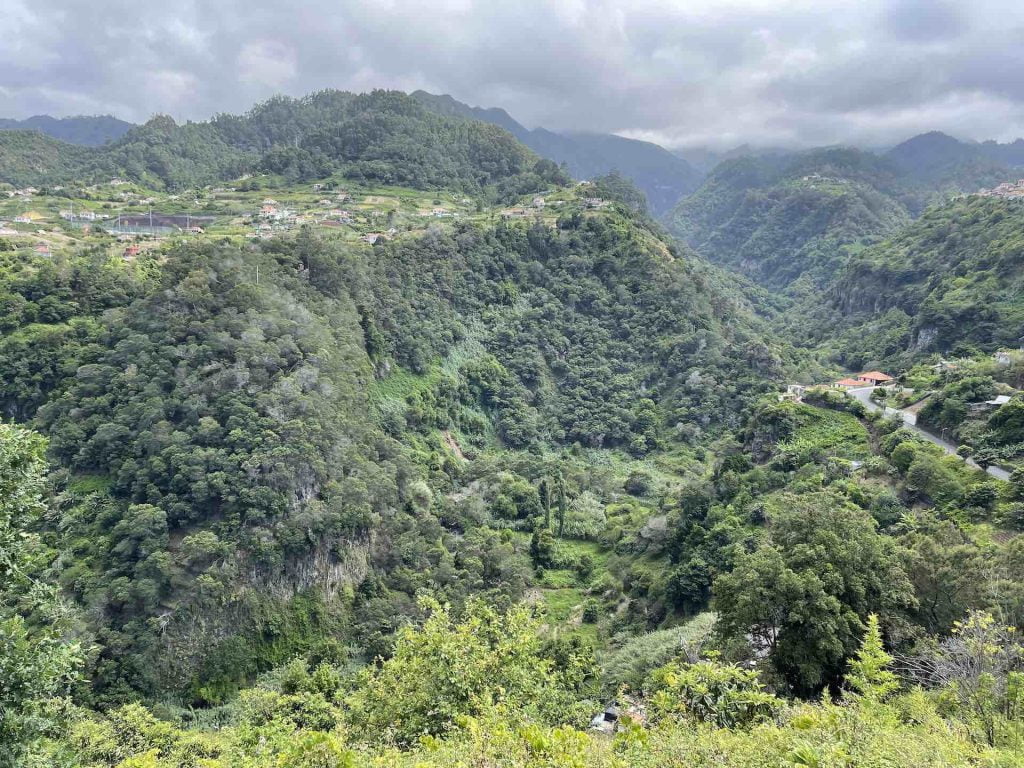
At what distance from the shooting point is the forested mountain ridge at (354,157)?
93.2 m

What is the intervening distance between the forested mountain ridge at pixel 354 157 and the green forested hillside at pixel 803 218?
6297cm

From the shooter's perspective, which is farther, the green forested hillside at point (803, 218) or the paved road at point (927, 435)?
the green forested hillside at point (803, 218)

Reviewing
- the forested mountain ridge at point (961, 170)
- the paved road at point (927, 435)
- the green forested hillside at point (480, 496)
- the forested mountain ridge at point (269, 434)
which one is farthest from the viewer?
the forested mountain ridge at point (961, 170)

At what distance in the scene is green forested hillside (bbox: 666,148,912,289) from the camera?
125 meters

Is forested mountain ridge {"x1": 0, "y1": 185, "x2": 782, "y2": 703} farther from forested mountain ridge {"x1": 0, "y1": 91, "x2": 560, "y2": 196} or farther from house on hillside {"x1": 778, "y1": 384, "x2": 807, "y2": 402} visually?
forested mountain ridge {"x1": 0, "y1": 91, "x2": 560, "y2": 196}

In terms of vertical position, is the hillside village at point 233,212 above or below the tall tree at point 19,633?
above

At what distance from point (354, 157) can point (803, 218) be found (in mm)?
101799

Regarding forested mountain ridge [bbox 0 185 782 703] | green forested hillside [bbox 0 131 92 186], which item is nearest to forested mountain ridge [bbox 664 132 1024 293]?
forested mountain ridge [bbox 0 185 782 703]

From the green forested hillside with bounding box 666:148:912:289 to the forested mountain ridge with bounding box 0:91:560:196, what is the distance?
207 feet

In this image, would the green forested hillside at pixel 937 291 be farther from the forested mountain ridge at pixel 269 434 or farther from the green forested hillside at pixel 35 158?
the green forested hillside at pixel 35 158

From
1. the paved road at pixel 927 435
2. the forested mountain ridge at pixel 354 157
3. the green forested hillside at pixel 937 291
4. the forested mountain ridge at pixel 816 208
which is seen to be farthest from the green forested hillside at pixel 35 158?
the forested mountain ridge at pixel 816 208

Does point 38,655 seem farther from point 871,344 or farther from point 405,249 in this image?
point 871,344

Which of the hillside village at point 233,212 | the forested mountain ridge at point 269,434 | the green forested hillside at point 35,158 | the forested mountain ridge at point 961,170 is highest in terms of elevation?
the forested mountain ridge at point 961,170

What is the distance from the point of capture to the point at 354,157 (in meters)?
97.1
